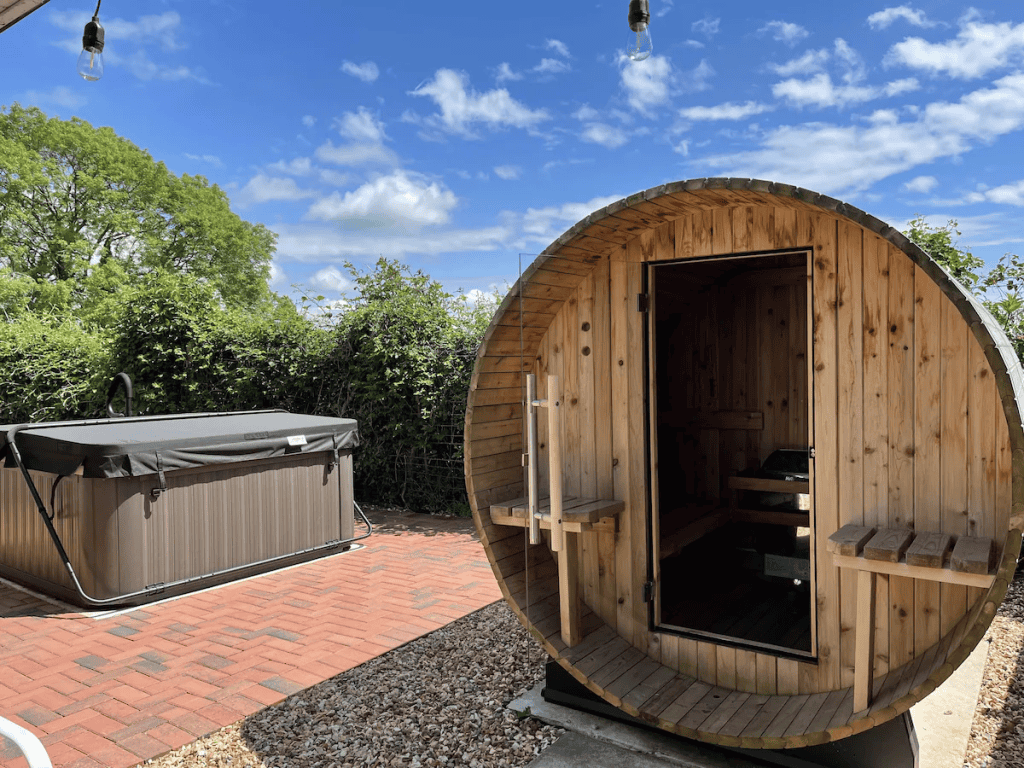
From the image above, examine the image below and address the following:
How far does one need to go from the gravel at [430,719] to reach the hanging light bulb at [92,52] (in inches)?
153

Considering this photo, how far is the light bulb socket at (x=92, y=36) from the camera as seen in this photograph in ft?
13.7

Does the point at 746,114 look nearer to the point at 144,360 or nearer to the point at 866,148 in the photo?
the point at 866,148

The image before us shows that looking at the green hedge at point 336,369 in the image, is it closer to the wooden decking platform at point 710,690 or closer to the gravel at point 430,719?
the gravel at point 430,719

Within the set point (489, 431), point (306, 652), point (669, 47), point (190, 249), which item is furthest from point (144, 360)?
point (190, 249)

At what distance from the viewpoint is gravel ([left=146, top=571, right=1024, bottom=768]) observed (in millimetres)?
3189

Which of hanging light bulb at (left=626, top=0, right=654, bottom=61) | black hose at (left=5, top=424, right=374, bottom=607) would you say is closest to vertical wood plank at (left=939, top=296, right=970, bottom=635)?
hanging light bulb at (left=626, top=0, right=654, bottom=61)

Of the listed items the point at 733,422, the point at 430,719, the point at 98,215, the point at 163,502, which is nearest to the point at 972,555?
the point at 430,719

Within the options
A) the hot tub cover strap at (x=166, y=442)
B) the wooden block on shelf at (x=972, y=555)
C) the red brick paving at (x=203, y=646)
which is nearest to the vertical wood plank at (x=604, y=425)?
the wooden block on shelf at (x=972, y=555)

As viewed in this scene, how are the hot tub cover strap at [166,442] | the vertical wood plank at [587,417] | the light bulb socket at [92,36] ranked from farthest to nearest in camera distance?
the hot tub cover strap at [166,442], the light bulb socket at [92,36], the vertical wood plank at [587,417]

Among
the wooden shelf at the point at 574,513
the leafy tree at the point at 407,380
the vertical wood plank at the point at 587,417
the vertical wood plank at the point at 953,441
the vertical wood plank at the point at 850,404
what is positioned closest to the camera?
the vertical wood plank at the point at 953,441

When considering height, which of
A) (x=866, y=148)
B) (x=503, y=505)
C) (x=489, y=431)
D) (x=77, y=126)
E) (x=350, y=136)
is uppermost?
(x=350, y=136)

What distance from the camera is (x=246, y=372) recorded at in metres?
A: 9.56

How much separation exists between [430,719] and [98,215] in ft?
73.2

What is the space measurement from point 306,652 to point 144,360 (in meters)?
7.44
